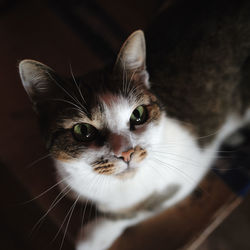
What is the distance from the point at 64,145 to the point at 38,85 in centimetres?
19

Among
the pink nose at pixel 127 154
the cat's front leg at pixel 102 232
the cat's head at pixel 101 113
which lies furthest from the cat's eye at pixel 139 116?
the cat's front leg at pixel 102 232

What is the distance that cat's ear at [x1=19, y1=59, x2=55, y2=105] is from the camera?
2.50 feet

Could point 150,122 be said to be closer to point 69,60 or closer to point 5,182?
point 5,182

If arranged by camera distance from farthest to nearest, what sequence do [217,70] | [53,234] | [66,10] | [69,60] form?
[66,10] → [69,60] → [217,70] → [53,234]

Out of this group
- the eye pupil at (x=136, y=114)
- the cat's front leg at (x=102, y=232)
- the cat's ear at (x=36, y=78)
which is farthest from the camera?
the cat's front leg at (x=102, y=232)

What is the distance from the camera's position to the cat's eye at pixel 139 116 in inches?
33.9

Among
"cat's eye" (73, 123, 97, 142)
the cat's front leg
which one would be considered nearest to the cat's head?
"cat's eye" (73, 123, 97, 142)

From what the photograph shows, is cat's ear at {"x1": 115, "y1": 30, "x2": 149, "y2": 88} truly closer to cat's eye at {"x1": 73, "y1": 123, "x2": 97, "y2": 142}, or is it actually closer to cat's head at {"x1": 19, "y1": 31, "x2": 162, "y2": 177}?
cat's head at {"x1": 19, "y1": 31, "x2": 162, "y2": 177}

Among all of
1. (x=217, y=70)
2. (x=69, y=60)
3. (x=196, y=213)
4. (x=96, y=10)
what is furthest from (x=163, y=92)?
(x=96, y=10)

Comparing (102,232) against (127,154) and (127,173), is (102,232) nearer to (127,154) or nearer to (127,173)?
(127,173)

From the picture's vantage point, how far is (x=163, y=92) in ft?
3.51

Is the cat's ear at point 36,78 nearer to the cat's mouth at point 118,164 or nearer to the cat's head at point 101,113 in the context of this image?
the cat's head at point 101,113

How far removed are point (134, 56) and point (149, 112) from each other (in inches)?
6.9

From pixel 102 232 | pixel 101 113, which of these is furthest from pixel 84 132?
pixel 102 232
